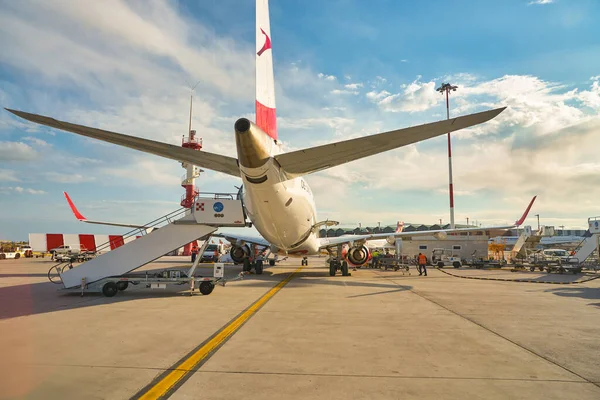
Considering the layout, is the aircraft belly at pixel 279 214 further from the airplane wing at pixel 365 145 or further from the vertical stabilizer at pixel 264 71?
the vertical stabilizer at pixel 264 71

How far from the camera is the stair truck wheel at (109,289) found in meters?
12.3

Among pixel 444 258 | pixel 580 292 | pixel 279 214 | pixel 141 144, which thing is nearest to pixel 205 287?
pixel 279 214

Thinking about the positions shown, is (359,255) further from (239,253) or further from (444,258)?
(444,258)

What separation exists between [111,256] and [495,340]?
462 inches

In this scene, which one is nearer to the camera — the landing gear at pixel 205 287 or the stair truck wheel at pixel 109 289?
the stair truck wheel at pixel 109 289

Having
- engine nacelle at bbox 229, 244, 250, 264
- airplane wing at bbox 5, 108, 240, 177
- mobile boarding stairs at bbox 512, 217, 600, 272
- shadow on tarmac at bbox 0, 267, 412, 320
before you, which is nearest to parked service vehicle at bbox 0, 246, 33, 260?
engine nacelle at bbox 229, 244, 250, 264

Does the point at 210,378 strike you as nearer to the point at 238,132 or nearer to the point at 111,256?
the point at 238,132

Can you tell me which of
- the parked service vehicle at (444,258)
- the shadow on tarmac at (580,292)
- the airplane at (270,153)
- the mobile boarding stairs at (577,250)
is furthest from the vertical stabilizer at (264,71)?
the parked service vehicle at (444,258)

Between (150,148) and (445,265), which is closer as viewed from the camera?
(150,148)

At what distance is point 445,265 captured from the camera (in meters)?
36.7

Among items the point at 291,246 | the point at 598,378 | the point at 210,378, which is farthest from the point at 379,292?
the point at 210,378

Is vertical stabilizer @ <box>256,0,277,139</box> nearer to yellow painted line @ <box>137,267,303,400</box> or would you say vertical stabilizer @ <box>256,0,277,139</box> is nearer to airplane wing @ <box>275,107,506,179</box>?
airplane wing @ <box>275,107,506,179</box>

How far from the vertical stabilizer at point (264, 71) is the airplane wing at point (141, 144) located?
3.51 meters

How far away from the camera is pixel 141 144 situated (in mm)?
9203
